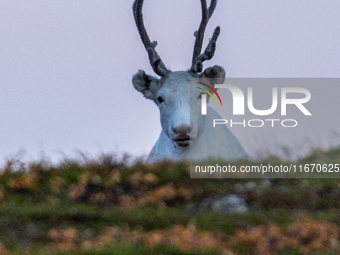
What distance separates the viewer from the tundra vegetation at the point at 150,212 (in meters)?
5.72

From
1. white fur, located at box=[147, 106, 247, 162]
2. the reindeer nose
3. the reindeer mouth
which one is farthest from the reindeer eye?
the reindeer nose

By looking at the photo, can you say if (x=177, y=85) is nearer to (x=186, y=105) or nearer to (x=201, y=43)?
(x=186, y=105)

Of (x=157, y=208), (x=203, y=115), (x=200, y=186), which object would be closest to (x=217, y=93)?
(x=203, y=115)

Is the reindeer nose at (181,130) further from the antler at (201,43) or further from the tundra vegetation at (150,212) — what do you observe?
the antler at (201,43)

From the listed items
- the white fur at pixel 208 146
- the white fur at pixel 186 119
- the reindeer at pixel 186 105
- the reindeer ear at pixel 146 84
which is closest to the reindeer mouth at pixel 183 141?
the reindeer at pixel 186 105

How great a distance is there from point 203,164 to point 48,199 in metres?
2.49

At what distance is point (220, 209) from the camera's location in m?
7.23

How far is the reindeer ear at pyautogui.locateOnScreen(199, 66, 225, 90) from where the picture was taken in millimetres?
12133

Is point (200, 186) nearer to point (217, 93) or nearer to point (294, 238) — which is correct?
point (294, 238)

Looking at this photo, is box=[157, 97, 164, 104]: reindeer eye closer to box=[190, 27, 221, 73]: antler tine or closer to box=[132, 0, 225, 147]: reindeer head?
box=[132, 0, 225, 147]: reindeer head

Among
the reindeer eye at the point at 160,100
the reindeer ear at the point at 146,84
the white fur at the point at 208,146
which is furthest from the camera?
the reindeer ear at the point at 146,84

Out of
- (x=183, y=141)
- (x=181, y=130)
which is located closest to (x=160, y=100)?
(x=183, y=141)

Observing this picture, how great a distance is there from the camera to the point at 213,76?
12188mm

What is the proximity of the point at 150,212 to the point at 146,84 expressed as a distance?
601 cm
